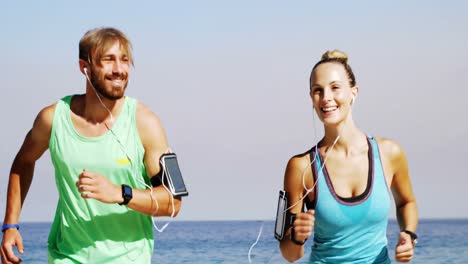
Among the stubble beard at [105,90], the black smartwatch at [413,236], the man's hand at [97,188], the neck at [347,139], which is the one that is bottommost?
the black smartwatch at [413,236]

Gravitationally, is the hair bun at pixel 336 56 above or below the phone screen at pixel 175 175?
above

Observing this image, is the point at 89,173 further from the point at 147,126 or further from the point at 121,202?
the point at 147,126

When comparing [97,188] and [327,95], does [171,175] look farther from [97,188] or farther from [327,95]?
[327,95]

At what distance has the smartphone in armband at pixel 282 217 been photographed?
16.9 ft

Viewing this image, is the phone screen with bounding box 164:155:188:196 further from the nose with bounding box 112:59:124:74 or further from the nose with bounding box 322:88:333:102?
the nose with bounding box 322:88:333:102

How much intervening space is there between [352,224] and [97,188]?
54.3 inches

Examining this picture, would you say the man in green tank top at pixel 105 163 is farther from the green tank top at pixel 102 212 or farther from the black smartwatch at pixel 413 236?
the black smartwatch at pixel 413 236

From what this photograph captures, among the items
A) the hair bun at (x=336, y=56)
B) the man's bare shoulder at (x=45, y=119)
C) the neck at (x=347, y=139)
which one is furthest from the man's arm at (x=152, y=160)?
the hair bun at (x=336, y=56)

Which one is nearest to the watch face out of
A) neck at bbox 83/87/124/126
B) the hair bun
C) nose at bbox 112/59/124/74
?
neck at bbox 83/87/124/126

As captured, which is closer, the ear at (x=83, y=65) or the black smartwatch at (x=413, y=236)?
the black smartwatch at (x=413, y=236)

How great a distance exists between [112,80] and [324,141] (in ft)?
4.07

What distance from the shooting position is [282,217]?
17.0 feet

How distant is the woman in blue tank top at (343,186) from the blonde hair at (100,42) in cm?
106

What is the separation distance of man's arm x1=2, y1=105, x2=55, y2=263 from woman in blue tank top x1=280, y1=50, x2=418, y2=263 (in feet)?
4.67
